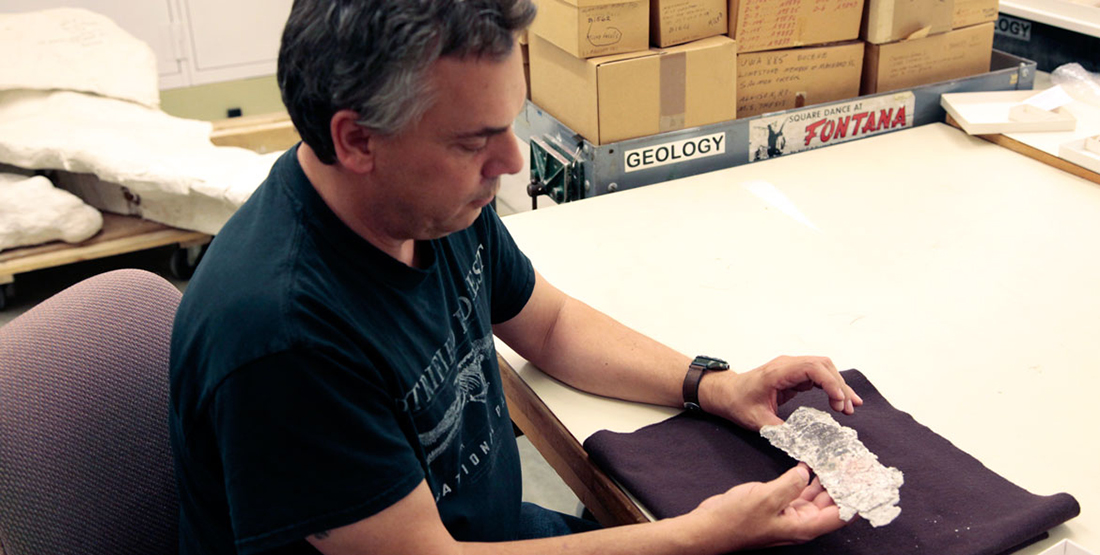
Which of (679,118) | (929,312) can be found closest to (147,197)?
(679,118)

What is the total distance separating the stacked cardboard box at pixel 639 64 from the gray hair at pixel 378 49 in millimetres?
940

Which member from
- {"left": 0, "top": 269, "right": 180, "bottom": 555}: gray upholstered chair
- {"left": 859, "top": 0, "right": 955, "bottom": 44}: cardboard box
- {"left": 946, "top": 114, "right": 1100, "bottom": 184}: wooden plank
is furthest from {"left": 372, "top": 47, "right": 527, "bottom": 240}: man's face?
{"left": 946, "top": 114, "right": 1100, "bottom": 184}: wooden plank

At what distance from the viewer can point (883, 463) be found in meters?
1.11

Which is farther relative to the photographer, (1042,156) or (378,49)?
(1042,156)

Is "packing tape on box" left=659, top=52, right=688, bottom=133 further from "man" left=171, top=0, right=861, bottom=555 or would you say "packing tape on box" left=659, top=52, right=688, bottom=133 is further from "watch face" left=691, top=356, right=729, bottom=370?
"man" left=171, top=0, right=861, bottom=555

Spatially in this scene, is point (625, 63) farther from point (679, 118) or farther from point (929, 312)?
point (929, 312)

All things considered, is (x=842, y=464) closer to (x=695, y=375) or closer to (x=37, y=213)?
(x=695, y=375)

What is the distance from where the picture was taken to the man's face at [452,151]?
0.86m

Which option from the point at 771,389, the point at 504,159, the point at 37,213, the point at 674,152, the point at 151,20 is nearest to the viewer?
the point at 504,159

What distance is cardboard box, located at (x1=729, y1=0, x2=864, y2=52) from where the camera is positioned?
6.16 feet

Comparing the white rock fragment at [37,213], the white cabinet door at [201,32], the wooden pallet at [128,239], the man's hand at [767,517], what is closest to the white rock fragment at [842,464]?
the man's hand at [767,517]

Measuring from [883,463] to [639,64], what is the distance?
96 centimetres

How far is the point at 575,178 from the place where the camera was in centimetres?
193

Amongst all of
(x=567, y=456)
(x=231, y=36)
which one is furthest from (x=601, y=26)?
(x=231, y=36)
